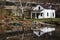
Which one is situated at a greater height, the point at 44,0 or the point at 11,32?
the point at 44,0

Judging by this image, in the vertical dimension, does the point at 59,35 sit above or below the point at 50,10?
below

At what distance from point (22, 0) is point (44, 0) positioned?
265 millimetres

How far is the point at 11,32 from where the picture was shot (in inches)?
67.6

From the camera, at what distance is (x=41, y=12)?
1860 millimetres

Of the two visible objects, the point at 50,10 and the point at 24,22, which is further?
the point at 50,10

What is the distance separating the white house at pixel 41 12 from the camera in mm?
1835

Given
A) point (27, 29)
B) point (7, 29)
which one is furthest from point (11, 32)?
point (27, 29)

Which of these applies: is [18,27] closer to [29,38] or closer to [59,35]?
[29,38]

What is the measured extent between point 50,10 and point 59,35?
1.02 ft

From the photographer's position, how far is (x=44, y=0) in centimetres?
187

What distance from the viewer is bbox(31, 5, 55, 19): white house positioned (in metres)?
1.83

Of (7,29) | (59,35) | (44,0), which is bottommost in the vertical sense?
(59,35)

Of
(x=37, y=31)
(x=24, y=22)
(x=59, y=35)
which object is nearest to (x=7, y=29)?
(x=24, y=22)

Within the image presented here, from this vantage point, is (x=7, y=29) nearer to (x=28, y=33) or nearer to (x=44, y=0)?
(x=28, y=33)
